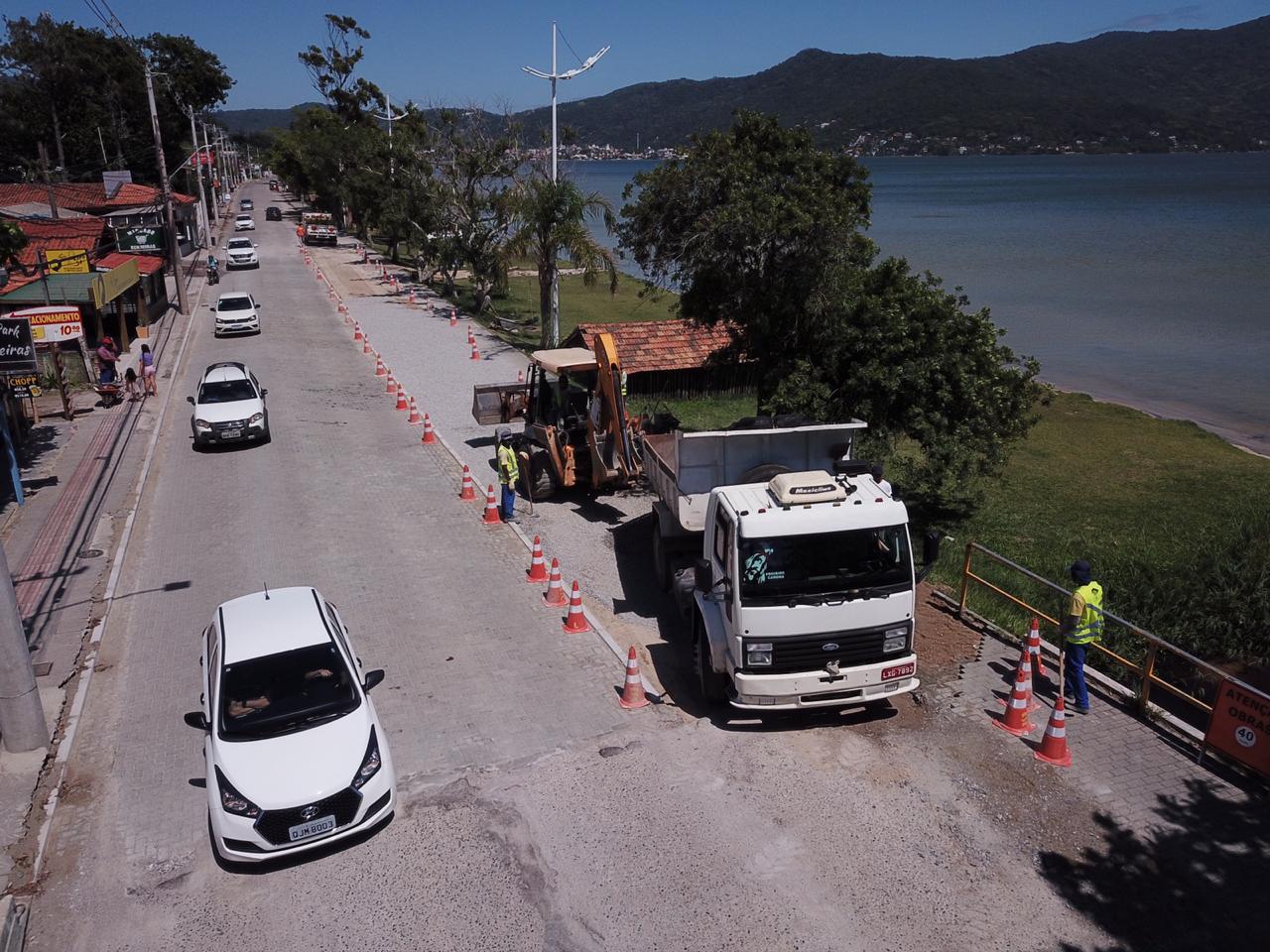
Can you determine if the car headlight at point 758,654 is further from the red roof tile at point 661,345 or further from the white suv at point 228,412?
the red roof tile at point 661,345

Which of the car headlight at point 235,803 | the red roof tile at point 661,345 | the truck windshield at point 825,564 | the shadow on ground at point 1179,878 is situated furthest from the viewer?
the red roof tile at point 661,345

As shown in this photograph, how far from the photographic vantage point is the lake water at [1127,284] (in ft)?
124

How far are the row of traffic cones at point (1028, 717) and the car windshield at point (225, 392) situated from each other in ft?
55.6

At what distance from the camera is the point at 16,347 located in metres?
16.9

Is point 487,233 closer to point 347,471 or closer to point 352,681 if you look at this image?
point 347,471

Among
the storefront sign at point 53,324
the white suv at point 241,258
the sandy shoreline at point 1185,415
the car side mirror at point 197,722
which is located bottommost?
the sandy shoreline at point 1185,415

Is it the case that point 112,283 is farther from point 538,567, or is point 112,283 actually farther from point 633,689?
point 633,689

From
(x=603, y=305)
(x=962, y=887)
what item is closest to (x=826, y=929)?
(x=962, y=887)

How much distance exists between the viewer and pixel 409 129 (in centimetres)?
4703

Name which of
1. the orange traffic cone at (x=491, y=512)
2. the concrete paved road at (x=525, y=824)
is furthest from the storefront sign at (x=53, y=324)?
the orange traffic cone at (x=491, y=512)

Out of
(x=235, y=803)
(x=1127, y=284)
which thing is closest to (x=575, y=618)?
(x=235, y=803)

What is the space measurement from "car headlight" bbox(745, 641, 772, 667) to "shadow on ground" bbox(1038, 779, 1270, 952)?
2889 millimetres

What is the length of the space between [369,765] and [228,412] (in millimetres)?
14054

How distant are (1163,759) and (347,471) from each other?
49.1ft
